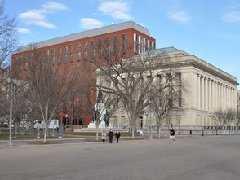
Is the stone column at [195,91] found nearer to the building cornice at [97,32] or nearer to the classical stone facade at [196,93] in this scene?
the classical stone facade at [196,93]

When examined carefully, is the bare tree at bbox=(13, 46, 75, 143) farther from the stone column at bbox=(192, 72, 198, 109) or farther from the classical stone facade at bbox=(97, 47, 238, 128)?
the stone column at bbox=(192, 72, 198, 109)

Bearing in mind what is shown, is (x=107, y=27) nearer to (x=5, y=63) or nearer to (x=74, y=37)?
(x=74, y=37)

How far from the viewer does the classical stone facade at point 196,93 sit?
9912 centimetres

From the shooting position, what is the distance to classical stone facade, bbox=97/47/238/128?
99.1 meters

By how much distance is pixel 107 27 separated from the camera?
123 m

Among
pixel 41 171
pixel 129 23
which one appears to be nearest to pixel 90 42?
pixel 129 23

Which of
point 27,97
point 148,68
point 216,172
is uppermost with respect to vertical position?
point 148,68

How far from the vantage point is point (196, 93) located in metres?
103

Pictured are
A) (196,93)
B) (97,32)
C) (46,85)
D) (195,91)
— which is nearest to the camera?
(46,85)

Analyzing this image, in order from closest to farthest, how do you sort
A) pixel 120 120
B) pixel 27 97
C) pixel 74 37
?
1. pixel 27 97
2. pixel 120 120
3. pixel 74 37

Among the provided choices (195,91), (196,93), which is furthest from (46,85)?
(196,93)

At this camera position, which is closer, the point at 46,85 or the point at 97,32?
the point at 46,85

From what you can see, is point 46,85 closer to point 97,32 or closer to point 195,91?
point 195,91

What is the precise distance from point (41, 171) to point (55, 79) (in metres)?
24.2
